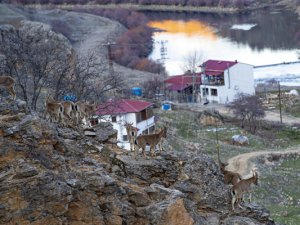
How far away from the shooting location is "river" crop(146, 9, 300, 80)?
67312 mm

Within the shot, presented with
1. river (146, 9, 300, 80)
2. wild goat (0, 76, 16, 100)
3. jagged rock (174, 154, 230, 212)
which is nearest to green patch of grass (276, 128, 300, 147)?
jagged rock (174, 154, 230, 212)

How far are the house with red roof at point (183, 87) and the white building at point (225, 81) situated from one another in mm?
890

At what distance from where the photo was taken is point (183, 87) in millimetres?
50688

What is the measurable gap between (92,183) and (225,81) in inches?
1606

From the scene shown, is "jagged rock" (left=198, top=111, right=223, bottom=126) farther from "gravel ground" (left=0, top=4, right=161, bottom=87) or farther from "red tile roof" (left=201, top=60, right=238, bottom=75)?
"gravel ground" (left=0, top=4, right=161, bottom=87)

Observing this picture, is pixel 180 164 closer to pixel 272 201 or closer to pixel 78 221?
pixel 78 221

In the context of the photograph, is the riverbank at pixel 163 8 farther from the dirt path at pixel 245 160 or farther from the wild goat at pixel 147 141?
the wild goat at pixel 147 141

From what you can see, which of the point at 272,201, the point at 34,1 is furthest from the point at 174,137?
the point at 34,1

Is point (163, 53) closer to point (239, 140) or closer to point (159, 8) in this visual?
point (239, 140)

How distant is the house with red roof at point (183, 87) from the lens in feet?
163

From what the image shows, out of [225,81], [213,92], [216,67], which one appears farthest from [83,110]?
[216,67]

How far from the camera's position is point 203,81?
163ft

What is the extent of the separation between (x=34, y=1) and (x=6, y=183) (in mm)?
108358

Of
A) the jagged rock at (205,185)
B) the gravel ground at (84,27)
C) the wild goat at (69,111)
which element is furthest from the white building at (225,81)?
the jagged rock at (205,185)
